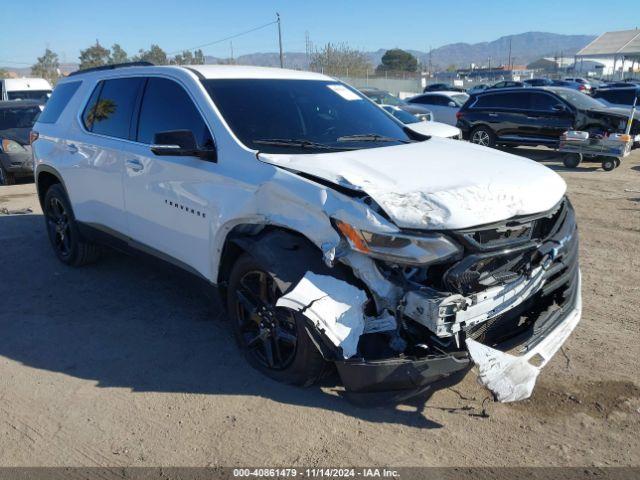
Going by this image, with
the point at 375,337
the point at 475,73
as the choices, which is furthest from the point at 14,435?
the point at 475,73

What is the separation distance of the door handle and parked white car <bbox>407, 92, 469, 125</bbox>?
15469 millimetres

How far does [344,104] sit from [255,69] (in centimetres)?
83

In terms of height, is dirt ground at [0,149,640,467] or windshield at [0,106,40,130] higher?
windshield at [0,106,40,130]

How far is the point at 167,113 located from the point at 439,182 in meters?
2.21

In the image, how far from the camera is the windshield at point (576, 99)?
13.3 metres

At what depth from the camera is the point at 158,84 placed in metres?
4.45

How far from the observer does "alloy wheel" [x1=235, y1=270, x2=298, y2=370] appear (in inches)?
134

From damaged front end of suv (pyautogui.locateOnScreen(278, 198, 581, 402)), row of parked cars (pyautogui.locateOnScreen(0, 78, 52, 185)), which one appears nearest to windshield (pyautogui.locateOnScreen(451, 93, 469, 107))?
row of parked cars (pyautogui.locateOnScreen(0, 78, 52, 185))

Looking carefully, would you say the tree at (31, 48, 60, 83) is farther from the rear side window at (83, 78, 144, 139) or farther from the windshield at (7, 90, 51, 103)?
the rear side window at (83, 78, 144, 139)

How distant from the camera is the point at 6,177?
11.6m

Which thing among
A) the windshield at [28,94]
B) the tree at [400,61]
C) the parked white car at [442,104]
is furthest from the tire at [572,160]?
the tree at [400,61]

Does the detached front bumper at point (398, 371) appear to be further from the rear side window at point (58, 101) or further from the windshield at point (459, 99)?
the windshield at point (459, 99)

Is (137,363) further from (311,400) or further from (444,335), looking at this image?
(444,335)

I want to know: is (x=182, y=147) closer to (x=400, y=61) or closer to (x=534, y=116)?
(x=534, y=116)
